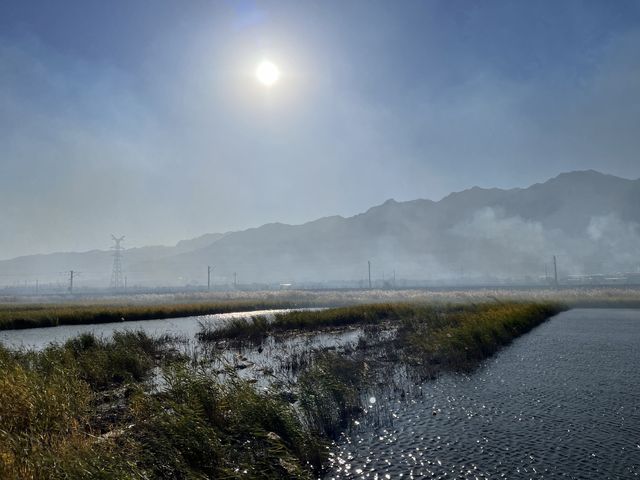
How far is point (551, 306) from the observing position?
181 feet

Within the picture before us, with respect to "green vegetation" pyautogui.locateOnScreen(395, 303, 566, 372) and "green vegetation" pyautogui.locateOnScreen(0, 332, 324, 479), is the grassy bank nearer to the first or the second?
"green vegetation" pyautogui.locateOnScreen(0, 332, 324, 479)

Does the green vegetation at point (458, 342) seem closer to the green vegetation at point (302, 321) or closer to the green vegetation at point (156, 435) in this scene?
the green vegetation at point (302, 321)

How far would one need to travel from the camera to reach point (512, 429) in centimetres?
1176

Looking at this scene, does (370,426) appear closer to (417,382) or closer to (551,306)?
(417,382)

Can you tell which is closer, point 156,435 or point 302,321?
point 156,435

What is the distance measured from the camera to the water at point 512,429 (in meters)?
9.45

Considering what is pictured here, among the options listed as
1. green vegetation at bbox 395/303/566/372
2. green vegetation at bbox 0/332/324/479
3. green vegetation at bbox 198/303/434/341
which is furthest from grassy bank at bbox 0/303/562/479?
green vegetation at bbox 198/303/434/341

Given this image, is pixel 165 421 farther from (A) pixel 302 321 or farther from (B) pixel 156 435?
(A) pixel 302 321

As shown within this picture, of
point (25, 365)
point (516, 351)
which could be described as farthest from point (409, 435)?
point (516, 351)

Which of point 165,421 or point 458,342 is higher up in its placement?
point 165,421

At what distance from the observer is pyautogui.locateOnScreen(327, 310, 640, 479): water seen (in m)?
9.45

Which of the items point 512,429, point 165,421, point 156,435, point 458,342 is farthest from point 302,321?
point 165,421

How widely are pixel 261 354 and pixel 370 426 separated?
45.1 feet

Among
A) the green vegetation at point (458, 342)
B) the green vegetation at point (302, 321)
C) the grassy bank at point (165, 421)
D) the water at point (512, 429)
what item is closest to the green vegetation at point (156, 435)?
the grassy bank at point (165, 421)
